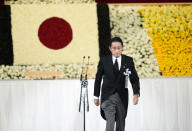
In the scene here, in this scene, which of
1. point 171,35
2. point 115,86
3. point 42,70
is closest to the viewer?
point 115,86

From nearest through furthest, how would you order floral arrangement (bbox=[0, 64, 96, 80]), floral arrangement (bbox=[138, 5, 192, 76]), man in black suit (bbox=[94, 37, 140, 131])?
man in black suit (bbox=[94, 37, 140, 131]) → floral arrangement (bbox=[0, 64, 96, 80]) → floral arrangement (bbox=[138, 5, 192, 76])

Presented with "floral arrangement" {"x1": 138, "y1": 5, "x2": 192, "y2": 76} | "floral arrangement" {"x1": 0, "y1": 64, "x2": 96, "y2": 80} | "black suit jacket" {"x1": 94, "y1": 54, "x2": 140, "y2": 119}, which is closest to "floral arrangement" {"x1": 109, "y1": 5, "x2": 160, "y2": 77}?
"floral arrangement" {"x1": 138, "y1": 5, "x2": 192, "y2": 76}

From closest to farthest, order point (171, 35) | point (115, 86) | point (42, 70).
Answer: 1. point (115, 86)
2. point (42, 70)
3. point (171, 35)

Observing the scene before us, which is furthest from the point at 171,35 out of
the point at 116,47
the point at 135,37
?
the point at 116,47

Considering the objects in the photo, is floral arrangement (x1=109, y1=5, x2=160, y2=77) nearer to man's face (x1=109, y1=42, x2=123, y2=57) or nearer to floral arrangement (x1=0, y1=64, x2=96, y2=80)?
floral arrangement (x1=0, y1=64, x2=96, y2=80)

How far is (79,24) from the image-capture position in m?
6.62

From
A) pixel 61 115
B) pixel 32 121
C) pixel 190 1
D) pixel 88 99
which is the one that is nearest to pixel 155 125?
pixel 88 99

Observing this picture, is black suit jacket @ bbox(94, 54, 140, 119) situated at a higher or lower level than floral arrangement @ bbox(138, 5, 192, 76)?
lower

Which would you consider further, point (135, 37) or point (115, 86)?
point (135, 37)

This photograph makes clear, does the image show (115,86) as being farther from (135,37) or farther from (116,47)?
→ (135,37)

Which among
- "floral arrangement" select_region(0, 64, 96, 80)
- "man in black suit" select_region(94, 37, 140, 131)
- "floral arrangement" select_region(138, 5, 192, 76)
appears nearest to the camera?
"man in black suit" select_region(94, 37, 140, 131)

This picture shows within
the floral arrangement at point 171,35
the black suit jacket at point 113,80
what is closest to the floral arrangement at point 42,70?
the floral arrangement at point 171,35

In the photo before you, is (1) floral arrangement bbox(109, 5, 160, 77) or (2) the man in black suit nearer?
(2) the man in black suit

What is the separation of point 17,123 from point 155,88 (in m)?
1.74
